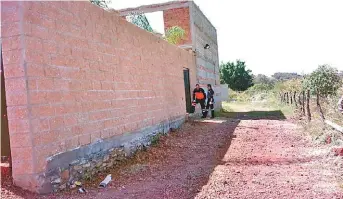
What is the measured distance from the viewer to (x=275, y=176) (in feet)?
17.0

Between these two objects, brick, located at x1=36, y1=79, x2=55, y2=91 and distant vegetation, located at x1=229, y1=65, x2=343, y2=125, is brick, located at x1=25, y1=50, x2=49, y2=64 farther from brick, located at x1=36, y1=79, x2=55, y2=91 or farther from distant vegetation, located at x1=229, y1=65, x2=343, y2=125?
distant vegetation, located at x1=229, y1=65, x2=343, y2=125

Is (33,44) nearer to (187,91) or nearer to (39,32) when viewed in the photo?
(39,32)

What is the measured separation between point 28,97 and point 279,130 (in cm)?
817

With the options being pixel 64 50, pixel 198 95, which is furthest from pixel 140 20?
pixel 64 50

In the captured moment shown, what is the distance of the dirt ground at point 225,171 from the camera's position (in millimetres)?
4441

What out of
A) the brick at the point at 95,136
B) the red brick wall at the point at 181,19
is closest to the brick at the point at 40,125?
the brick at the point at 95,136

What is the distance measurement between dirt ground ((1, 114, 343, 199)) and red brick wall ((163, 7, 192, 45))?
6606 mm

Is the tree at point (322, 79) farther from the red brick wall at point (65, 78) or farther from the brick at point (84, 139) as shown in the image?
the brick at point (84, 139)

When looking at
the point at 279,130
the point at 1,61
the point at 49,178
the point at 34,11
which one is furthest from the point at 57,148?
the point at 279,130

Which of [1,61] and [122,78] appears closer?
[1,61]

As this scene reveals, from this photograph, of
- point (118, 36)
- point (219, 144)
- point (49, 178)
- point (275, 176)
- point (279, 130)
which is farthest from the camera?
point (279, 130)

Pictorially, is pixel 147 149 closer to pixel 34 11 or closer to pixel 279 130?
pixel 34 11

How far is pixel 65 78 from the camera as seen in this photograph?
471 centimetres

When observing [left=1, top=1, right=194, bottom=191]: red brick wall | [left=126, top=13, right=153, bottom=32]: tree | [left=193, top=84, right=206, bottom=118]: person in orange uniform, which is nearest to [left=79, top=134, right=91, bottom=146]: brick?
[left=1, top=1, right=194, bottom=191]: red brick wall
